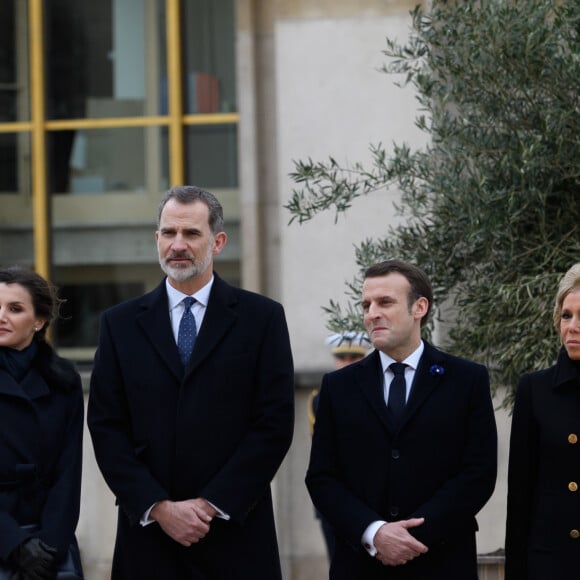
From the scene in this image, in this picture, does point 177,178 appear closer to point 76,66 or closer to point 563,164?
point 76,66

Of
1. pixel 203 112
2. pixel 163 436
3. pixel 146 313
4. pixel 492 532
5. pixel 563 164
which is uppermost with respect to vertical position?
pixel 203 112

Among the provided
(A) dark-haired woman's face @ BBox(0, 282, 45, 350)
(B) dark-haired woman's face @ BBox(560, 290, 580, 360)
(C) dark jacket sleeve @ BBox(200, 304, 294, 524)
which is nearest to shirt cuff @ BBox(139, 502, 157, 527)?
(C) dark jacket sleeve @ BBox(200, 304, 294, 524)

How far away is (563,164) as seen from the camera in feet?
23.0

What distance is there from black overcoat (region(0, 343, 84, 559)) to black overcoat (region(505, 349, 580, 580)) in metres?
1.75

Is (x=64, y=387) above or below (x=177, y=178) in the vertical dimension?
below

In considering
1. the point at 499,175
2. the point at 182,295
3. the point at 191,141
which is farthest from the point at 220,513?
the point at 191,141

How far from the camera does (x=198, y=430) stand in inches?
214

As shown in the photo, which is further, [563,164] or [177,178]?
[177,178]

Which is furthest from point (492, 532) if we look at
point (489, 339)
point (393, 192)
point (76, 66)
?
point (76, 66)

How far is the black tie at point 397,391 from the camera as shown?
18.4 ft

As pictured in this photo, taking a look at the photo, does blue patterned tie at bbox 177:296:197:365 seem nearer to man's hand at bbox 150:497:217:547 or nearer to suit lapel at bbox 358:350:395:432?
man's hand at bbox 150:497:217:547

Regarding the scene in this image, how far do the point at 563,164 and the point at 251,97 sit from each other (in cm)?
473

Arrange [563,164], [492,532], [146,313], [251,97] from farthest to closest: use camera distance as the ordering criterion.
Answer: [251,97] < [492,532] < [563,164] < [146,313]

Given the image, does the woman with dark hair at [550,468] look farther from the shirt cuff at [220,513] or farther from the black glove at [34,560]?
the black glove at [34,560]
